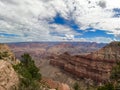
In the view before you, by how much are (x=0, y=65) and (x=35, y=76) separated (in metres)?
28.2

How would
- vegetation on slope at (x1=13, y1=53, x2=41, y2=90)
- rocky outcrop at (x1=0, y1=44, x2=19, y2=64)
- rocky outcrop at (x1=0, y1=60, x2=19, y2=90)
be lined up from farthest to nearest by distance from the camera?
rocky outcrop at (x1=0, y1=44, x2=19, y2=64) < vegetation on slope at (x1=13, y1=53, x2=41, y2=90) < rocky outcrop at (x1=0, y1=60, x2=19, y2=90)

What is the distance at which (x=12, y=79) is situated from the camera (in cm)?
6031

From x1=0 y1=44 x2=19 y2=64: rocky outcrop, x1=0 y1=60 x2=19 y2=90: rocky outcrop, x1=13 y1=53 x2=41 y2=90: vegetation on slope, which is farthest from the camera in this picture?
x1=0 y1=44 x2=19 y2=64: rocky outcrop

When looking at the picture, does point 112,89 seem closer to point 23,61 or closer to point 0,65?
point 0,65

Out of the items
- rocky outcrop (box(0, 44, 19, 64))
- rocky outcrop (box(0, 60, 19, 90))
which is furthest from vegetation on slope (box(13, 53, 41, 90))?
rocky outcrop (box(0, 44, 19, 64))

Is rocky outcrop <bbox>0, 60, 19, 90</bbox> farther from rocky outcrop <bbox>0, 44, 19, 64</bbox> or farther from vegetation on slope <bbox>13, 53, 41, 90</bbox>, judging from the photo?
rocky outcrop <bbox>0, 44, 19, 64</bbox>

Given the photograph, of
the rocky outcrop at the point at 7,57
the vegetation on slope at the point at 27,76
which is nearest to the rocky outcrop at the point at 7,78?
the vegetation on slope at the point at 27,76

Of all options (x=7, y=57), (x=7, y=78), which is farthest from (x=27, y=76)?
(x=7, y=57)

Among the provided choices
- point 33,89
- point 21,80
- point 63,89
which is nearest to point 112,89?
point 33,89

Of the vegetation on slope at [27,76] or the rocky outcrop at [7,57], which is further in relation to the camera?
the rocky outcrop at [7,57]

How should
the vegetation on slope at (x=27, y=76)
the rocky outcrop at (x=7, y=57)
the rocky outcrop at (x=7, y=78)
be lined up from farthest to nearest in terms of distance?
the rocky outcrop at (x=7, y=57)
the vegetation on slope at (x=27, y=76)
the rocky outcrop at (x=7, y=78)

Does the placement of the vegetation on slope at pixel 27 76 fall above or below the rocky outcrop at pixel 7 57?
below

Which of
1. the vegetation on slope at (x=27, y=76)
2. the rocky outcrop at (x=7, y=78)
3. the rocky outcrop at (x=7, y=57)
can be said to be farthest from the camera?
the rocky outcrop at (x=7, y=57)

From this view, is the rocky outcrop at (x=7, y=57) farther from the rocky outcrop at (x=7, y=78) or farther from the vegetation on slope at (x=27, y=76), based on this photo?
the rocky outcrop at (x=7, y=78)
